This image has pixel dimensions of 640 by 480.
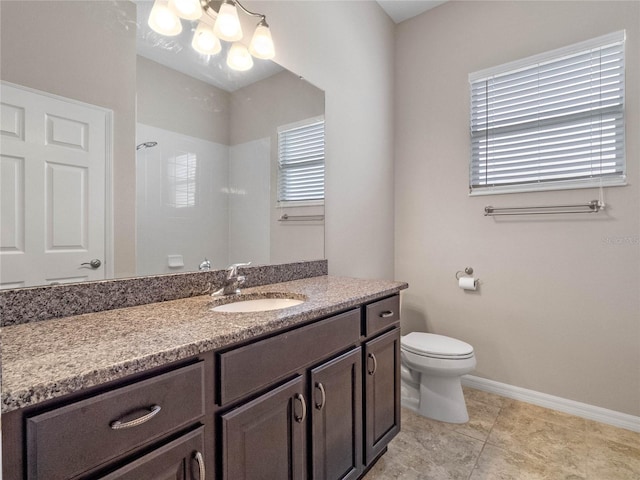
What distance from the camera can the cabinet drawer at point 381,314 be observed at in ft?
4.79

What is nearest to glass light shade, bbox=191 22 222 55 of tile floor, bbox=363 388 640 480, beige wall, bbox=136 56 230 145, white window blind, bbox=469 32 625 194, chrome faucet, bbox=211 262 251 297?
beige wall, bbox=136 56 230 145

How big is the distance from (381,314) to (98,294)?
1.12 meters

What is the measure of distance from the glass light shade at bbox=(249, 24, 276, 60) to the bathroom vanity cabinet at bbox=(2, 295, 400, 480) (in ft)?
4.18

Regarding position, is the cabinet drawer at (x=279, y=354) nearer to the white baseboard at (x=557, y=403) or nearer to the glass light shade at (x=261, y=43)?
the glass light shade at (x=261, y=43)

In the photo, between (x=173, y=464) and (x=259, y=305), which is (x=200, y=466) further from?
(x=259, y=305)

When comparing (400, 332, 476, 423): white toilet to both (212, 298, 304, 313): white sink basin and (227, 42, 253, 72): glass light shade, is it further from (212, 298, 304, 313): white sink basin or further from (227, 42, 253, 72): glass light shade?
(227, 42, 253, 72): glass light shade

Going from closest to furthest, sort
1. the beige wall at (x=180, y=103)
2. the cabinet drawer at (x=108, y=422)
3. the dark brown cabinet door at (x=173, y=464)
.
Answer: the cabinet drawer at (x=108, y=422) < the dark brown cabinet door at (x=173, y=464) < the beige wall at (x=180, y=103)

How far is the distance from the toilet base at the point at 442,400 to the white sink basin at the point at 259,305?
1143 millimetres

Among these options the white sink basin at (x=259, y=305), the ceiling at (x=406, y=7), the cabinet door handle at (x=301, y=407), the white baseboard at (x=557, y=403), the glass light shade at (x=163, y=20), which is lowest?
the white baseboard at (x=557, y=403)

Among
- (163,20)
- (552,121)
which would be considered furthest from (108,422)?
(552,121)

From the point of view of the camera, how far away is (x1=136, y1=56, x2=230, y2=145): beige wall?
1256mm

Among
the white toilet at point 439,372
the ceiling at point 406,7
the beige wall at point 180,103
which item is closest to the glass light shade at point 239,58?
the beige wall at point 180,103

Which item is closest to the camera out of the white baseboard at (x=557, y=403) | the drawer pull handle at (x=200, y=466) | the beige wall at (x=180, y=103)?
the drawer pull handle at (x=200, y=466)

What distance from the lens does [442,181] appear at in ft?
8.34
